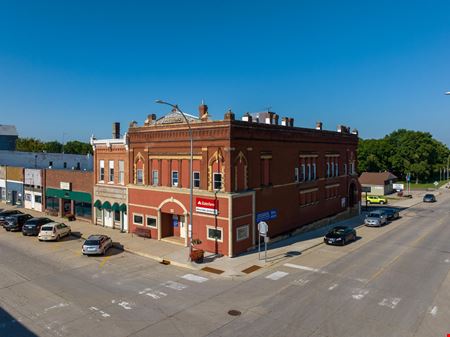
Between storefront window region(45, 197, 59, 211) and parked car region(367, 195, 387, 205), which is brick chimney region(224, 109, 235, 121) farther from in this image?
parked car region(367, 195, 387, 205)

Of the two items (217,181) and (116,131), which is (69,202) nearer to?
(116,131)

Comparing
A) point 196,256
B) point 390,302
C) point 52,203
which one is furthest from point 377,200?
point 52,203

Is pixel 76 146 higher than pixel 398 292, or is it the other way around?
pixel 76 146

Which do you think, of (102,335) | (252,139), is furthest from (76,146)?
(102,335)

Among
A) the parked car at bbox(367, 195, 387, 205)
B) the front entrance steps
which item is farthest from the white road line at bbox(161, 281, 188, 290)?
the parked car at bbox(367, 195, 387, 205)

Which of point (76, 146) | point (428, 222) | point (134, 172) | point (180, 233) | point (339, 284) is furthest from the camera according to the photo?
point (76, 146)

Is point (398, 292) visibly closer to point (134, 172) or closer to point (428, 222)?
point (134, 172)

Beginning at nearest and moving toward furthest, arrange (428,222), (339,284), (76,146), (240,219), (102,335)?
(102,335) → (339,284) → (240,219) → (428,222) → (76,146)
